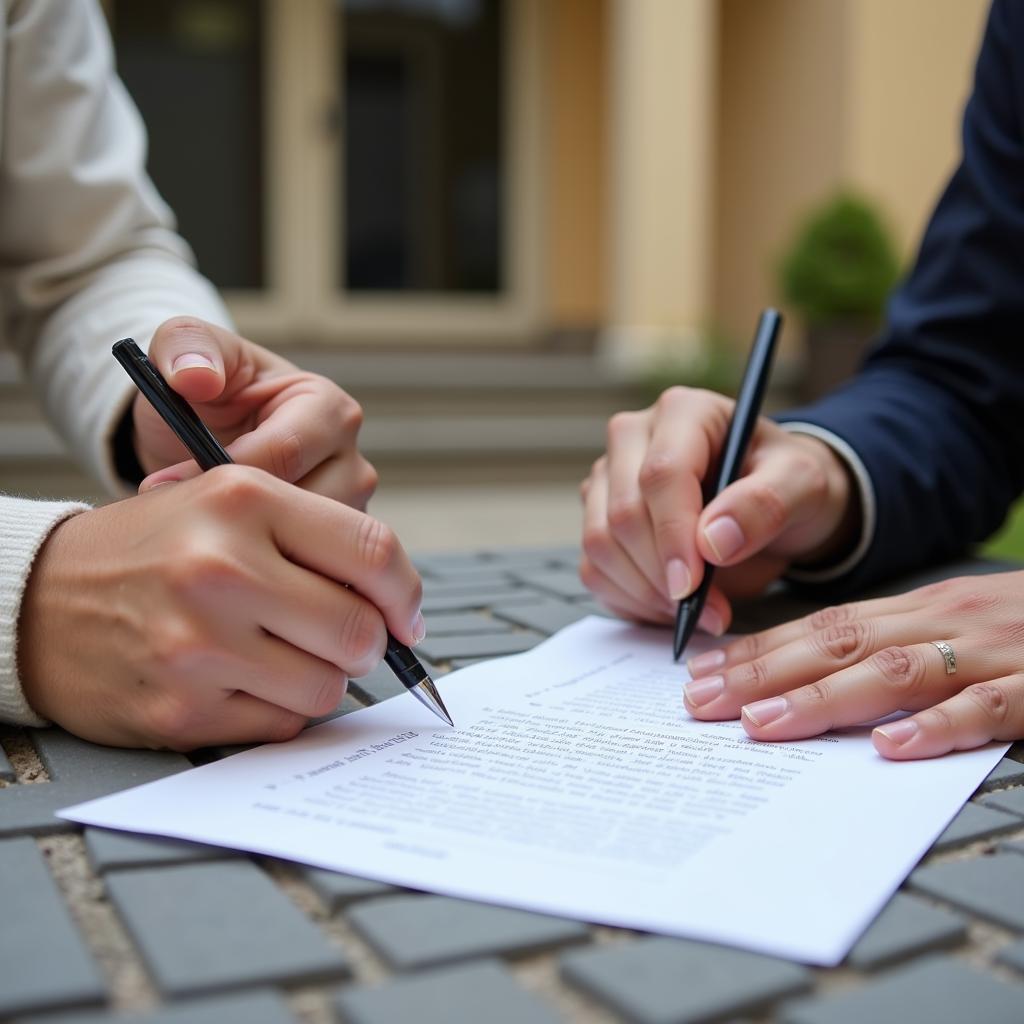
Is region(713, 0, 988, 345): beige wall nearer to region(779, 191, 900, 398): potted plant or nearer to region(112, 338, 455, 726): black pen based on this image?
region(779, 191, 900, 398): potted plant

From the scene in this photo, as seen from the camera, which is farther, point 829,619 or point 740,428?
point 740,428

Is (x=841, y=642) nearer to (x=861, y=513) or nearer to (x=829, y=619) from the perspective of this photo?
(x=829, y=619)

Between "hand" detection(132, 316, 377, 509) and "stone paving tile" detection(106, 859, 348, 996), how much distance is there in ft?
1.18

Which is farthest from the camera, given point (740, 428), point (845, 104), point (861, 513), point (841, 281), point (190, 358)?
point (845, 104)

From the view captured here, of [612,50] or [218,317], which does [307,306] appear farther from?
[218,317]

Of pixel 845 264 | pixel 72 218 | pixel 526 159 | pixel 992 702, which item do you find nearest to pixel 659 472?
pixel 992 702

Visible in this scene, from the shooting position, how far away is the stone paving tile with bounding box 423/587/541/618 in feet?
3.65

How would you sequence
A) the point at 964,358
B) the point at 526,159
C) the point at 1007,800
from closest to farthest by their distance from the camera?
the point at 1007,800, the point at 964,358, the point at 526,159

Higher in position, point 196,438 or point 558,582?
point 196,438

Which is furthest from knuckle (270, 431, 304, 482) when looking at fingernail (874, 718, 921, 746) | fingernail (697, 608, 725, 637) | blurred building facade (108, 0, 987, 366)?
blurred building facade (108, 0, 987, 366)

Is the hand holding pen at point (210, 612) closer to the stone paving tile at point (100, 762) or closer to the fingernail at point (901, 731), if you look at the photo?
the stone paving tile at point (100, 762)

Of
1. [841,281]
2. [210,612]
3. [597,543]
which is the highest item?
[210,612]

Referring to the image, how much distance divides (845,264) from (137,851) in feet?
21.9

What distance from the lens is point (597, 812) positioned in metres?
0.58
